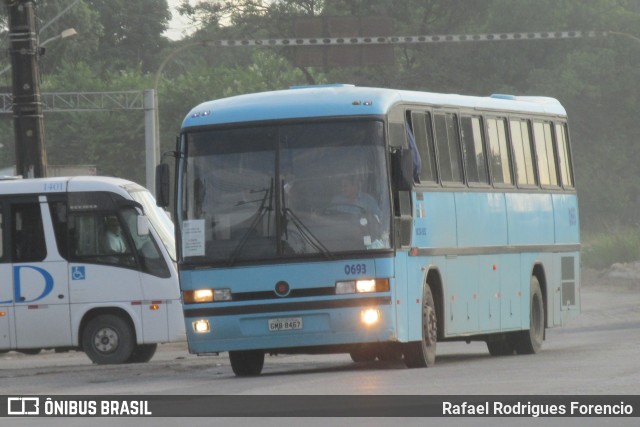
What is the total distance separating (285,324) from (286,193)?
4.53 feet

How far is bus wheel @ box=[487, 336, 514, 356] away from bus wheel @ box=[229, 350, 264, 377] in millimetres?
5435

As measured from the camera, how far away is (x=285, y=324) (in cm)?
1842

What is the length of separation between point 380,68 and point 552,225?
57.9m

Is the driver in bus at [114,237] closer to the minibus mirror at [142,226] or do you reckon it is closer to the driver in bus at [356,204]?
the minibus mirror at [142,226]

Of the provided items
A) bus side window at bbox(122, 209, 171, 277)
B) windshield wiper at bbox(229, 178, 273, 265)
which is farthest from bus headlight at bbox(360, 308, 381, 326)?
bus side window at bbox(122, 209, 171, 277)

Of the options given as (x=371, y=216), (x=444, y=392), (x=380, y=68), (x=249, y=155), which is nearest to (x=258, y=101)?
(x=249, y=155)

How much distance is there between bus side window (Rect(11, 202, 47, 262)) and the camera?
2550 cm

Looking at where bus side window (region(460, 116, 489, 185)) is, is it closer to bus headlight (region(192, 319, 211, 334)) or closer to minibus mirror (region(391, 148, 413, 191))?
minibus mirror (region(391, 148, 413, 191))

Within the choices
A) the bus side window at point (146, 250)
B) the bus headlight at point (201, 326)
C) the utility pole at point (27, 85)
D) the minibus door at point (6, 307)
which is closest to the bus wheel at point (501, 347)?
the bus side window at point (146, 250)

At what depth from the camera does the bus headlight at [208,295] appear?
1864cm

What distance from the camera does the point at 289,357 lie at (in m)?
26.2

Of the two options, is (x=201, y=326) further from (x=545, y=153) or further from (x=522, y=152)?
(x=545, y=153)

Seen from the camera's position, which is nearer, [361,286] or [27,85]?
[361,286]

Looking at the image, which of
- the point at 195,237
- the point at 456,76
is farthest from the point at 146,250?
the point at 456,76
